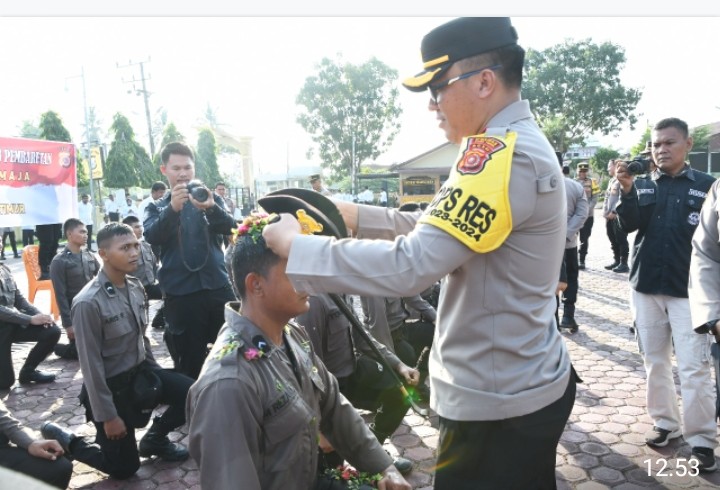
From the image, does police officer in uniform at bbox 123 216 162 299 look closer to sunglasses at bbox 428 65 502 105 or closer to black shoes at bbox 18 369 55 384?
black shoes at bbox 18 369 55 384

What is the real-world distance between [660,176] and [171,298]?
3.78 meters

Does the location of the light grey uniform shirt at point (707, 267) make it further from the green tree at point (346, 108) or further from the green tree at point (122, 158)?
the green tree at point (122, 158)

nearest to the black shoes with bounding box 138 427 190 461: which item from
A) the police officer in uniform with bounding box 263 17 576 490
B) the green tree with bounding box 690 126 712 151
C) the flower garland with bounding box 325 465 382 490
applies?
the flower garland with bounding box 325 465 382 490

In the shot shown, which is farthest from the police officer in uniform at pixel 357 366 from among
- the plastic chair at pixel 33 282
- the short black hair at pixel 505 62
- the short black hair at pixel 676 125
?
the plastic chair at pixel 33 282

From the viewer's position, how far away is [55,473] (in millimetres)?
3008

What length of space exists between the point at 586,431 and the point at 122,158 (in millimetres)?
24567

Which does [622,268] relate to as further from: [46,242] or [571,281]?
[46,242]

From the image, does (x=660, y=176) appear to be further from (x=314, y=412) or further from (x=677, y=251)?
(x=314, y=412)

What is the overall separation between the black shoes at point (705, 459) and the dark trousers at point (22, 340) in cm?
564

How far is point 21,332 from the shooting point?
525 centimetres

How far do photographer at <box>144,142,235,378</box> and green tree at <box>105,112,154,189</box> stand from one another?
22.3 meters

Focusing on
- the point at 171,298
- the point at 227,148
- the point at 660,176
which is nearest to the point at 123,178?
the point at 171,298

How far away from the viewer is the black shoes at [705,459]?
10.6 ft

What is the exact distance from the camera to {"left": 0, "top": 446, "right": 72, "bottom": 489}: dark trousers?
114 inches
